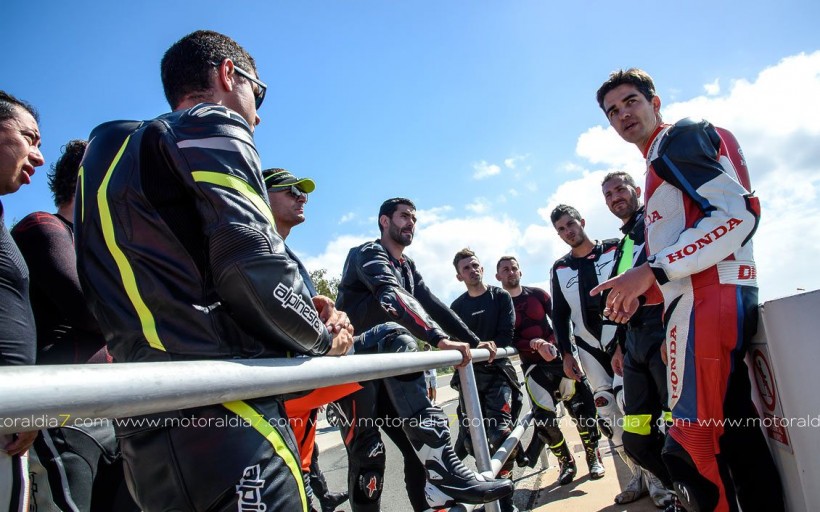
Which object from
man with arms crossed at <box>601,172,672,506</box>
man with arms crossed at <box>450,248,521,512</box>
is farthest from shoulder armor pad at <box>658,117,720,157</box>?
man with arms crossed at <box>450,248,521,512</box>

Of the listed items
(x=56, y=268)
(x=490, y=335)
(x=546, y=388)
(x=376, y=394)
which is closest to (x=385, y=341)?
(x=376, y=394)

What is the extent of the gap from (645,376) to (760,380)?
0.85 meters

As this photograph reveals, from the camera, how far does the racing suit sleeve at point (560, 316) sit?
4195 millimetres

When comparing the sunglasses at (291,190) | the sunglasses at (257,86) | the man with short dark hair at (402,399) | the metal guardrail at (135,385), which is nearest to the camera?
the metal guardrail at (135,385)

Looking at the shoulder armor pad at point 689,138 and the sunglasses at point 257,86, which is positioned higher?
the sunglasses at point 257,86

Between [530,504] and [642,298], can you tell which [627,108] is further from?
[530,504]

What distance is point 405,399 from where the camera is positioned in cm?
206

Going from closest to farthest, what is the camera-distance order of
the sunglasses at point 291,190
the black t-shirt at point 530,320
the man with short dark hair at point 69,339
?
1. the man with short dark hair at point 69,339
2. the sunglasses at point 291,190
3. the black t-shirt at point 530,320

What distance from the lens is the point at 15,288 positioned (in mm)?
1450

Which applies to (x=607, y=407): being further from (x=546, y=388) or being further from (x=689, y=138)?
(x=689, y=138)

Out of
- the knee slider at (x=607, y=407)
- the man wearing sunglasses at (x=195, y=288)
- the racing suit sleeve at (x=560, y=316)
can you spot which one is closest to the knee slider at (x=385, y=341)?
the man wearing sunglasses at (x=195, y=288)

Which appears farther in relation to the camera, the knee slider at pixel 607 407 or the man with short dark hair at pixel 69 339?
the knee slider at pixel 607 407

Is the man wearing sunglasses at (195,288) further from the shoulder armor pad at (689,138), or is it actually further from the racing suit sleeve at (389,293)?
the shoulder armor pad at (689,138)

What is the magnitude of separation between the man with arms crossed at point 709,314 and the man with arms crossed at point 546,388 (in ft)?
8.75
